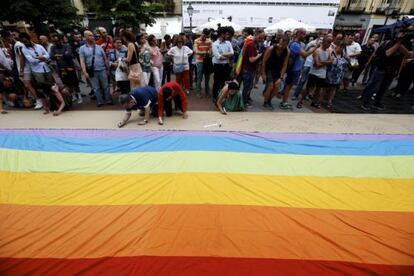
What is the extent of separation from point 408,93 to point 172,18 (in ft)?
63.1

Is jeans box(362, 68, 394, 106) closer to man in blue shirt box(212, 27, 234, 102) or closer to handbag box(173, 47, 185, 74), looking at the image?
man in blue shirt box(212, 27, 234, 102)

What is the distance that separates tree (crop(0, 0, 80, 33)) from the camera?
12766mm

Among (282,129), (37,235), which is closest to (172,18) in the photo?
(282,129)

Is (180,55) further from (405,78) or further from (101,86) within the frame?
(405,78)

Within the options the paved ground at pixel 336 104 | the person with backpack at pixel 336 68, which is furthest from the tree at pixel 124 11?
the person with backpack at pixel 336 68

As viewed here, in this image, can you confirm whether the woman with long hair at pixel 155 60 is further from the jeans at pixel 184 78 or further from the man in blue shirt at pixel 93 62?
the man in blue shirt at pixel 93 62

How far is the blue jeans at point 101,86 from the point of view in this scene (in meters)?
5.29

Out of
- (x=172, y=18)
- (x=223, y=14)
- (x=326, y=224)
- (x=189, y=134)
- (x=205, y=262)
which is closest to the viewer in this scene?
(x=205, y=262)

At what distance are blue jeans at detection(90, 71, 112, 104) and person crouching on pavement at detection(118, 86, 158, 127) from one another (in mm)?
1422

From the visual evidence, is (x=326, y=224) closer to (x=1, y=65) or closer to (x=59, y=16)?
(x=1, y=65)

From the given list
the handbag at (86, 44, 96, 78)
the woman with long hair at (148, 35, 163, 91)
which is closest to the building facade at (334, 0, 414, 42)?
the woman with long hair at (148, 35, 163, 91)

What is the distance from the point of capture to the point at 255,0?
1730 cm

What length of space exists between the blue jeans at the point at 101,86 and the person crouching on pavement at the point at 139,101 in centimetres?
142

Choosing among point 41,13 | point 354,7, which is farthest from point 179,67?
point 354,7
